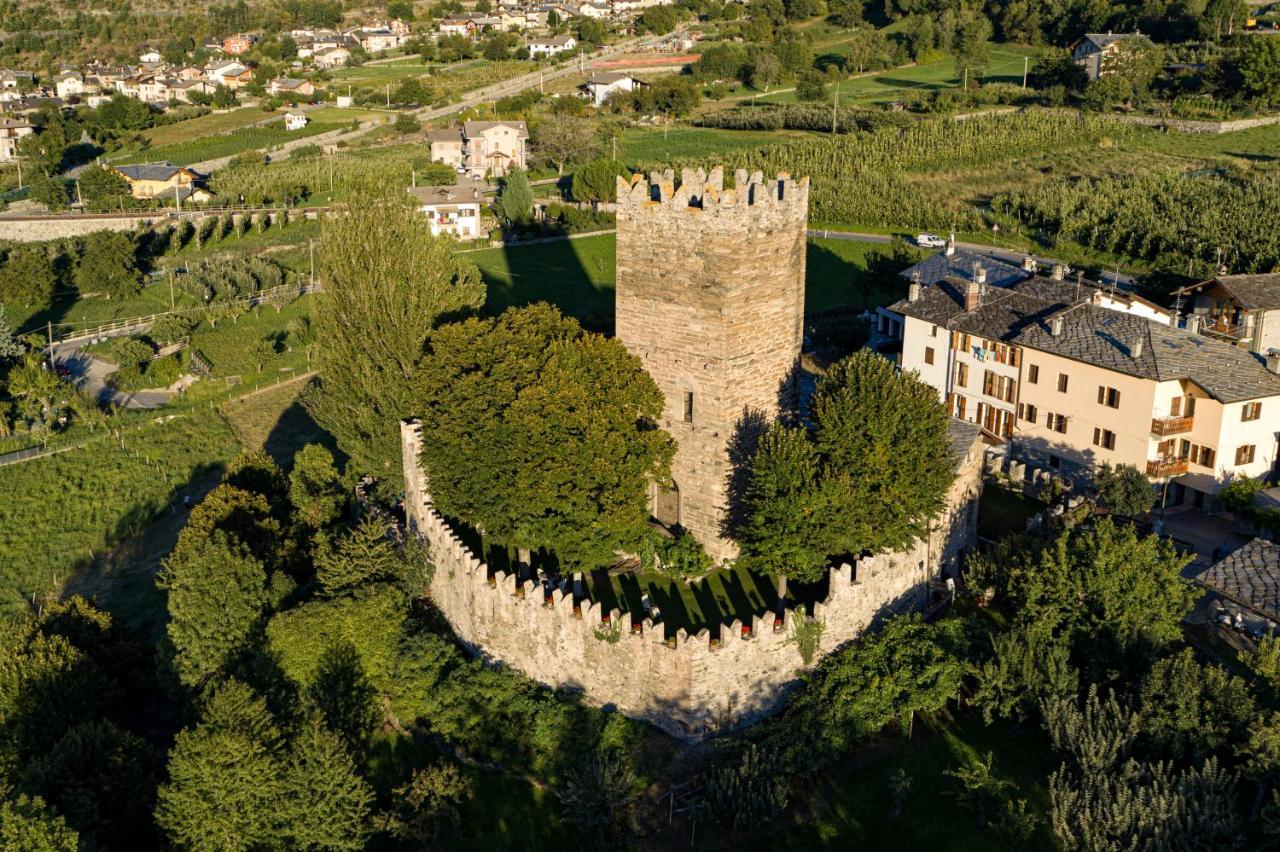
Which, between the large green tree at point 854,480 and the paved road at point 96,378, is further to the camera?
the paved road at point 96,378

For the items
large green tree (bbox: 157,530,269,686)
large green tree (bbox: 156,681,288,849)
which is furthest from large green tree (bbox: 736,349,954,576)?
large green tree (bbox: 157,530,269,686)

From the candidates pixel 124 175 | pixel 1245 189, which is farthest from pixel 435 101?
pixel 1245 189

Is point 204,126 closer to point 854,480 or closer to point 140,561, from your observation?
point 140,561

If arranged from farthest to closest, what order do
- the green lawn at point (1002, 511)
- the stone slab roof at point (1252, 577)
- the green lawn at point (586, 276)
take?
the green lawn at point (586, 276)
the green lawn at point (1002, 511)
the stone slab roof at point (1252, 577)

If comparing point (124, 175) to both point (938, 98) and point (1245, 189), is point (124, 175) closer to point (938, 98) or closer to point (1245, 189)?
point (938, 98)

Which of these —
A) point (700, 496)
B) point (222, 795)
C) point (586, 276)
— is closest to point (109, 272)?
point (586, 276)

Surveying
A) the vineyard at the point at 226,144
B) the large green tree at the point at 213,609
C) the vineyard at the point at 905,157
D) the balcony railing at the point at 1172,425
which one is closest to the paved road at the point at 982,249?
the vineyard at the point at 905,157

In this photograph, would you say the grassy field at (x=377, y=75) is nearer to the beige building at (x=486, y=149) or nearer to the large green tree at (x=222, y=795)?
the beige building at (x=486, y=149)
